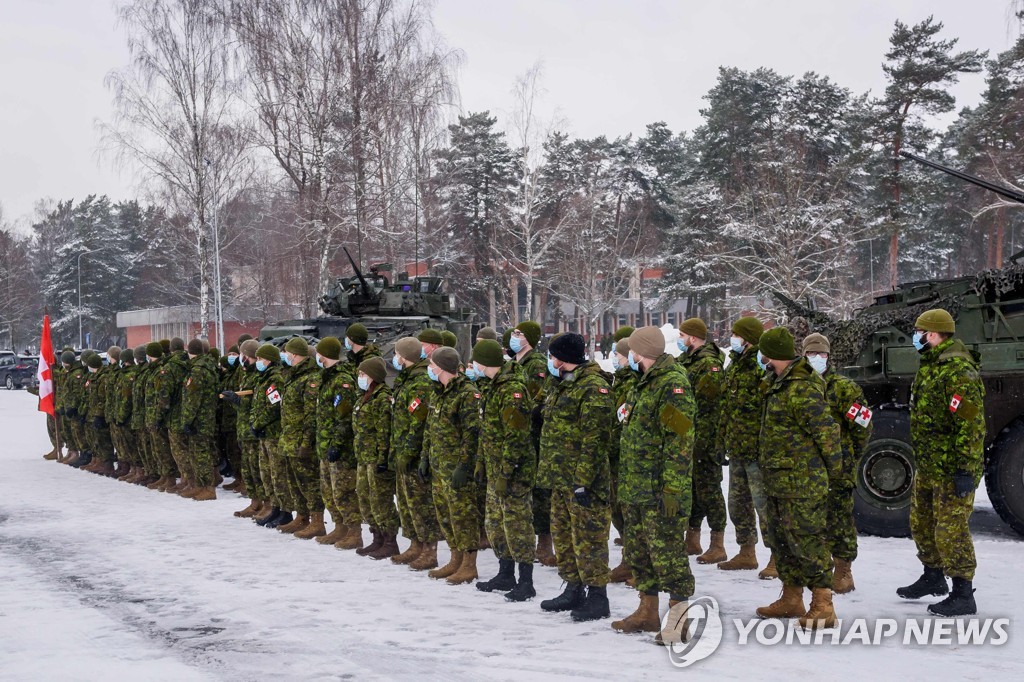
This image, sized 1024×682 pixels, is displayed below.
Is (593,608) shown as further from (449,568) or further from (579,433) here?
(449,568)

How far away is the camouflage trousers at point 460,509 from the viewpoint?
7305 mm

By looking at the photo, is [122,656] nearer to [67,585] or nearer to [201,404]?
[67,585]

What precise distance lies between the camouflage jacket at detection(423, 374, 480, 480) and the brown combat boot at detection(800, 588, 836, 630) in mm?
2459

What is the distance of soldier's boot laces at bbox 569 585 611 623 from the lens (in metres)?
6.25

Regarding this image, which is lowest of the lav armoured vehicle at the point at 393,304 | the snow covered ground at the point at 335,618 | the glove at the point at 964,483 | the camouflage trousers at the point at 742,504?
the snow covered ground at the point at 335,618

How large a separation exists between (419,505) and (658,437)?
8.61 feet

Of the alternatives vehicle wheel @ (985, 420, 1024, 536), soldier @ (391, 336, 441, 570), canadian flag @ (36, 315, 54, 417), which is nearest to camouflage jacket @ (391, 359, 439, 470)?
soldier @ (391, 336, 441, 570)

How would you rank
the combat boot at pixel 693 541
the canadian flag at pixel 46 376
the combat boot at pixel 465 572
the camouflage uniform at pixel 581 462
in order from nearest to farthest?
the camouflage uniform at pixel 581 462
the combat boot at pixel 465 572
the combat boot at pixel 693 541
the canadian flag at pixel 46 376

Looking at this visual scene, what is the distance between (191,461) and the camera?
1177cm

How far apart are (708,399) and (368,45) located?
72.0ft

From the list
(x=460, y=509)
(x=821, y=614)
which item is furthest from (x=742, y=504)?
(x=460, y=509)

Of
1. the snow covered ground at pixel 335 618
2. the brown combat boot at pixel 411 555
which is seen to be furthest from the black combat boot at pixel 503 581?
the brown combat boot at pixel 411 555

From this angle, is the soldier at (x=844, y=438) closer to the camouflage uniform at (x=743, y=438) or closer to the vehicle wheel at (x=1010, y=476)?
the camouflage uniform at (x=743, y=438)

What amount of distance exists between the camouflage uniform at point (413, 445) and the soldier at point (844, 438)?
274cm
